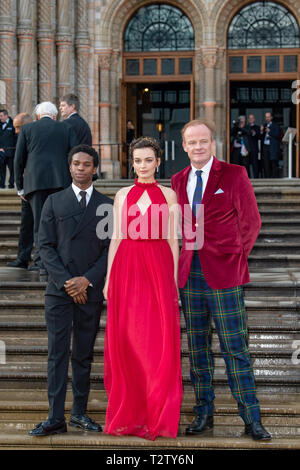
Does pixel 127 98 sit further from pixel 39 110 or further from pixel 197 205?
pixel 197 205

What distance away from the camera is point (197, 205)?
15.9ft

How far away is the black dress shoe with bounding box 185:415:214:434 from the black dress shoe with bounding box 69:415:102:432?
575mm

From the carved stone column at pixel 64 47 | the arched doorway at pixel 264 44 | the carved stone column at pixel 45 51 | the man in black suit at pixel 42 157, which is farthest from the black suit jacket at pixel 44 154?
the arched doorway at pixel 264 44

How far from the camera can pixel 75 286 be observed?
4.80 metres

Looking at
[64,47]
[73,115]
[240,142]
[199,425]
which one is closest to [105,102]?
[64,47]

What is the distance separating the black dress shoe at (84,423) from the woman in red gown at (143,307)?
127 millimetres

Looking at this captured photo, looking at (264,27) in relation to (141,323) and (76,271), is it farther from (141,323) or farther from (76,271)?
(141,323)

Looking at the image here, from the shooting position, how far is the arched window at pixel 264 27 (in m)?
16.9

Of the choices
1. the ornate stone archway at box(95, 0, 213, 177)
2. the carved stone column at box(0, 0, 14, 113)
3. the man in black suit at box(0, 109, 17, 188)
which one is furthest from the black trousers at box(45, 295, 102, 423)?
the ornate stone archway at box(95, 0, 213, 177)

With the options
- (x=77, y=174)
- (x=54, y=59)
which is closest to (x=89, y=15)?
(x=54, y=59)

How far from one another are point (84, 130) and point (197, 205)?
3284mm

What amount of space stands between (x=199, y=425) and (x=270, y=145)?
437 inches

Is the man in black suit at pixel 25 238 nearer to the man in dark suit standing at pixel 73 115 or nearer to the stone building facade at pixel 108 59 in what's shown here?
the man in dark suit standing at pixel 73 115

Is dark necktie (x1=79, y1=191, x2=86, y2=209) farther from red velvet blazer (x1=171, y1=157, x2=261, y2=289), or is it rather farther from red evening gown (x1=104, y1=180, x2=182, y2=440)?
red velvet blazer (x1=171, y1=157, x2=261, y2=289)
